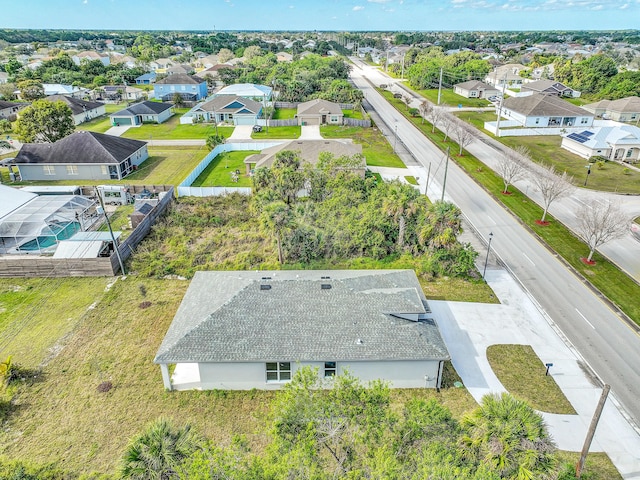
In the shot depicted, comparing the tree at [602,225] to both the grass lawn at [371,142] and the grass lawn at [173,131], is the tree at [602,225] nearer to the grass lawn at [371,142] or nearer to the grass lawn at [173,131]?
the grass lawn at [371,142]

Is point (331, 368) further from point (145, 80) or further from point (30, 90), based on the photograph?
point (145, 80)

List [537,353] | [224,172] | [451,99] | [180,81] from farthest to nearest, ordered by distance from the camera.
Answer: [180,81] → [451,99] → [224,172] → [537,353]

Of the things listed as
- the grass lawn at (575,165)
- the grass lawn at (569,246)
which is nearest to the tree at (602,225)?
the grass lawn at (569,246)

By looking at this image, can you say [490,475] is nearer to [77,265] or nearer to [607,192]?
[77,265]

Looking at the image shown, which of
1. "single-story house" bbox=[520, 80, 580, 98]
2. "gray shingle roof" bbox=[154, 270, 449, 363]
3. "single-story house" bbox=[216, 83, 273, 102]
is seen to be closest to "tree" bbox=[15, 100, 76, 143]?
"single-story house" bbox=[216, 83, 273, 102]

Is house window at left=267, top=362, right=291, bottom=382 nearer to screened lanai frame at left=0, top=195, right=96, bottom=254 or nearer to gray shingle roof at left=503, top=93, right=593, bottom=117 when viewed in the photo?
screened lanai frame at left=0, top=195, right=96, bottom=254

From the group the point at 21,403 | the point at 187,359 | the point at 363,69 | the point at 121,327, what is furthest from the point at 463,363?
the point at 363,69

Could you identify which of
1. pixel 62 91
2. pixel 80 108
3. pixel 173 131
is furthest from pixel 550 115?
pixel 62 91
